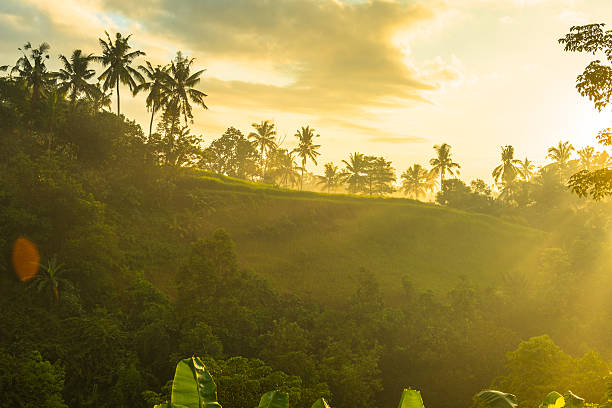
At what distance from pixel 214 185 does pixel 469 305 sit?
103 feet

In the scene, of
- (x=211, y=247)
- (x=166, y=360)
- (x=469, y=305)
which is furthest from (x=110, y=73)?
(x=469, y=305)

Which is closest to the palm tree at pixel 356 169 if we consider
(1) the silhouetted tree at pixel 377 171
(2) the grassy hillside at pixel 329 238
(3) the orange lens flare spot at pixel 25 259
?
(1) the silhouetted tree at pixel 377 171

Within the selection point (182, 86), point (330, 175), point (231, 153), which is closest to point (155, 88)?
point (182, 86)

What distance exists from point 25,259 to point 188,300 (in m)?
10.0

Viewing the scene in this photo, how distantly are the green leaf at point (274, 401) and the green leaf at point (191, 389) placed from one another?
56 cm

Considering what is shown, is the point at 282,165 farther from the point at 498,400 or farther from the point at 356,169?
the point at 498,400

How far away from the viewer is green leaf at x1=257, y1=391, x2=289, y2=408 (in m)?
5.42

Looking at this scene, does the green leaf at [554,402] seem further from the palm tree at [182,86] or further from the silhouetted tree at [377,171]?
the silhouetted tree at [377,171]

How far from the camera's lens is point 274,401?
548 cm

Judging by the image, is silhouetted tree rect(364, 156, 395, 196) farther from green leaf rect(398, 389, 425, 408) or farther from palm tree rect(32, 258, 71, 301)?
green leaf rect(398, 389, 425, 408)

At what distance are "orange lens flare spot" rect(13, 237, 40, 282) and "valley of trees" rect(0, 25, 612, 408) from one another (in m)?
0.09

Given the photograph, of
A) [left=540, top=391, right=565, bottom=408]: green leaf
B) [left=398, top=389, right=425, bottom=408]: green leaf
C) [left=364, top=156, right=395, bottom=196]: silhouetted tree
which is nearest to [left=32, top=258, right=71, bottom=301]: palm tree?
[left=398, top=389, right=425, bottom=408]: green leaf

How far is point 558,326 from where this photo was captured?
3170cm

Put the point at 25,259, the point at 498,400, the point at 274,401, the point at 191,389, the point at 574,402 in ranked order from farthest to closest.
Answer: the point at 25,259 < the point at 574,402 < the point at 498,400 < the point at 274,401 < the point at 191,389
